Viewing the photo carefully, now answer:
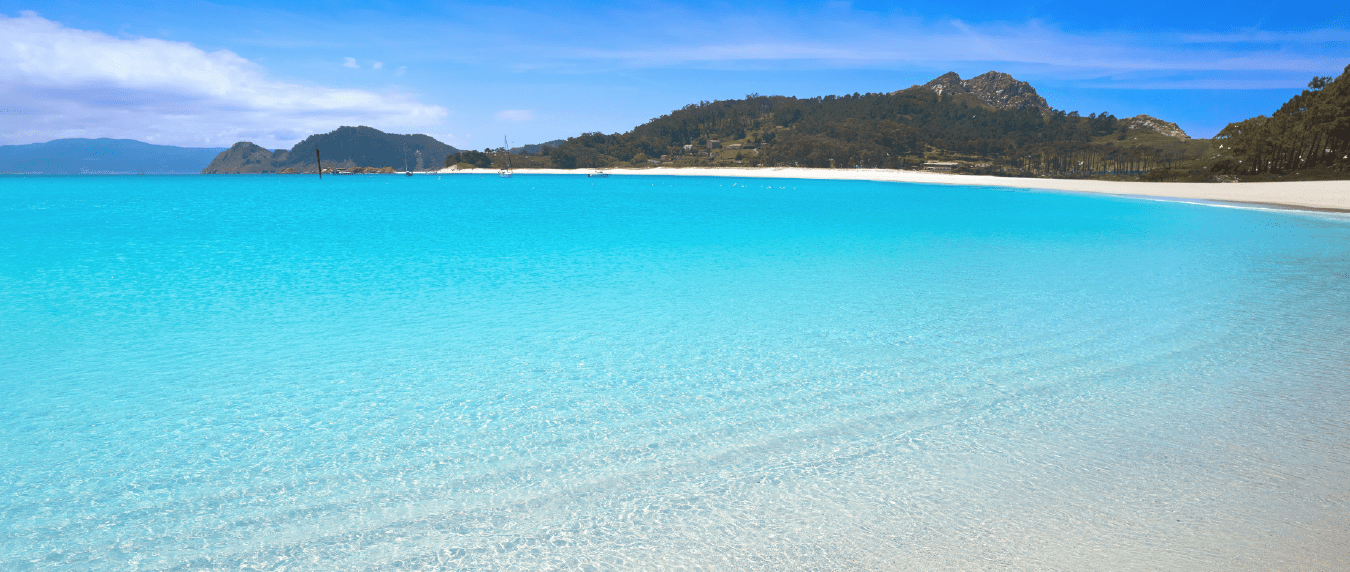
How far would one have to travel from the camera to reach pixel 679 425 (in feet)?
20.9

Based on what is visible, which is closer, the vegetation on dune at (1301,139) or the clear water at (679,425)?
the clear water at (679,425)

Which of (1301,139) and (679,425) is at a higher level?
(1301,139)

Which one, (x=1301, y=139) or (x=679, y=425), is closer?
(x=679, y=425)

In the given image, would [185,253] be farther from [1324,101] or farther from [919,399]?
[1324,101]

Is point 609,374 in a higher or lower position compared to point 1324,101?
lower

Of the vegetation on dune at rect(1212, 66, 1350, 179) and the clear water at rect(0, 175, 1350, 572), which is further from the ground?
the vegetation on dune at rect(1212, 66, 1350, 179)

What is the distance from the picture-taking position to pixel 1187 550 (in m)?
4.10

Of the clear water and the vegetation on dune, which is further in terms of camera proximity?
the vegetation on dune

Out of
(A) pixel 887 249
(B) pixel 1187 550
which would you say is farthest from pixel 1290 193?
(B) pixel 1187 550

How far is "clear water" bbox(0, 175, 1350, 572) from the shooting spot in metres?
4.30

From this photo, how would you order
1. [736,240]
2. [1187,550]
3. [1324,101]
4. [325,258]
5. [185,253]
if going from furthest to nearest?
[1324,101] → [736,240] → [185,253] → [325,258] → [1187,550]

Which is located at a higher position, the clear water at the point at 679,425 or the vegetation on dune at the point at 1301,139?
the vegetation on dune at the point at 1301,139

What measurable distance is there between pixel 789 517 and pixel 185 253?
25.2 m

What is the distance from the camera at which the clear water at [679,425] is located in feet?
14.1
